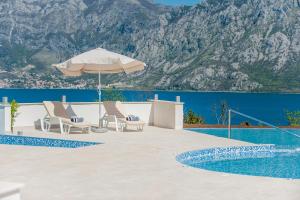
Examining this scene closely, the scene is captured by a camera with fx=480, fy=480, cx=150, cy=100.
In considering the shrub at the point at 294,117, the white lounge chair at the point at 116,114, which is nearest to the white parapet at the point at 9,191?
the white lounge chair at the point at 116,114

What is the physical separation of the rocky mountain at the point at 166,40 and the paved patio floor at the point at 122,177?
108m

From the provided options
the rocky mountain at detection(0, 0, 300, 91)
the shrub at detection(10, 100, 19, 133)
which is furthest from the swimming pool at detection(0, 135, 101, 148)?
the rocky mountain at detection(0, 0, 300, 91)

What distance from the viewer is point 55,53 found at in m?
158

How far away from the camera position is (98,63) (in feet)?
47.1

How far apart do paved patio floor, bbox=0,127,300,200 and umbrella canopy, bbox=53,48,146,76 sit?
402 centimetres

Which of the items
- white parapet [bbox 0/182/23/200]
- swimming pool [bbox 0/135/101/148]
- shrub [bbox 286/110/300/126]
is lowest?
swimming pool [bbox 0/135/101/148]

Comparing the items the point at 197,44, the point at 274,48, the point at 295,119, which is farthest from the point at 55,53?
the point at 295,119

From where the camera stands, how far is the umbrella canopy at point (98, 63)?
1442 cm

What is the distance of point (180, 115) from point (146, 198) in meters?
9.58

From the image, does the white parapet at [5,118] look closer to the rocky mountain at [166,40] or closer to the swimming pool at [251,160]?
the swimming pool at [251,160]

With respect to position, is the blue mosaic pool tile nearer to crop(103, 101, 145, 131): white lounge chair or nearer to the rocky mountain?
crop(103, 101, 145, 131): white lounge chair

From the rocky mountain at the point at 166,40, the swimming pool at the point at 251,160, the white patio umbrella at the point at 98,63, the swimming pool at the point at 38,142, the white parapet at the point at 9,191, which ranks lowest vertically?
the swimming pool at the point at 251,160

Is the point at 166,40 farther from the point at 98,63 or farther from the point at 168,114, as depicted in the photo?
the point at 98,63

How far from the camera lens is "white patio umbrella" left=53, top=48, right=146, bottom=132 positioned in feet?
47.3
